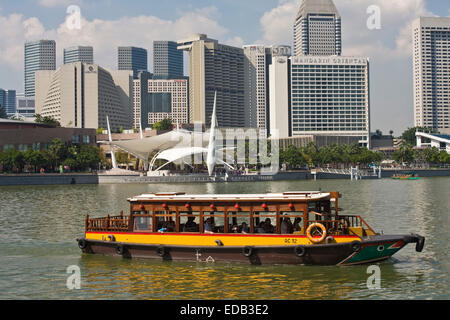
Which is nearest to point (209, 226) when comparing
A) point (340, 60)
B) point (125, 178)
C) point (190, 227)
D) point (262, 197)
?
point (190, 227)

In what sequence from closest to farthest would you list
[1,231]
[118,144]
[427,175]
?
[1,231], [118,144], [427,175]

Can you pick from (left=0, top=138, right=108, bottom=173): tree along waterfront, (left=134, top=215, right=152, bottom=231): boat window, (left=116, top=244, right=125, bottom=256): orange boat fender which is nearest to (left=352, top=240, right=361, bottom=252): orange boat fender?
(left=134, top=215, right=152, bottom=231): boat window

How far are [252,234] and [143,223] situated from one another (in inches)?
174

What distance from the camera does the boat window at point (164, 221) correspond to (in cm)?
2173

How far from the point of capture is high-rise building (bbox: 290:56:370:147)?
196m

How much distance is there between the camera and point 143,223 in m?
22.2

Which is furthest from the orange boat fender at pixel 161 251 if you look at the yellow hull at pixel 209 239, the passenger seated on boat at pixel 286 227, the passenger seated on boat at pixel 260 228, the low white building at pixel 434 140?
the low white building at pixel 434 140

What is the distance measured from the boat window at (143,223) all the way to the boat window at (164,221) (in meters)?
0.28

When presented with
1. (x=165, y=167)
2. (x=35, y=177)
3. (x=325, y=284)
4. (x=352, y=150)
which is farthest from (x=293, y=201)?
(x=352, y=150)

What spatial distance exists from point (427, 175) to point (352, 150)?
19.0 meters

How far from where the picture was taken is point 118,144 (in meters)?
116

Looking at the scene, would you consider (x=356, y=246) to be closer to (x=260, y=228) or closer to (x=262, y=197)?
(x=260, y=228)

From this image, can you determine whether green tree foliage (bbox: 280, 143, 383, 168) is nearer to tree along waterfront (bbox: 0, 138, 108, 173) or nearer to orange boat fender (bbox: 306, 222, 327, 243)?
tree along waterfront (bbox: 0, 138, 108, 173)
